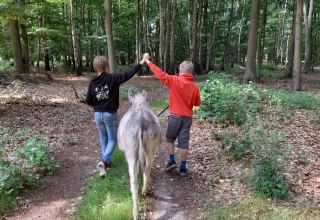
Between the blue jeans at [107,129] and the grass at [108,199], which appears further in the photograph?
the blue jeans at [107,129]

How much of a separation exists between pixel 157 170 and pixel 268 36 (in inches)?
1955

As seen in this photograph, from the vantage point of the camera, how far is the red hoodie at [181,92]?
5.50 metres

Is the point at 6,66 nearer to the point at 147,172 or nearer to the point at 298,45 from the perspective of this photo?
the point at 298,45

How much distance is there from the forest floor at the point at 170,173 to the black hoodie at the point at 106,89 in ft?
5.13

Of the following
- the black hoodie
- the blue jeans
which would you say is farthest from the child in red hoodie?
the blue jeans

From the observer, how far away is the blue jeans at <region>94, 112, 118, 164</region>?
5.78 metres

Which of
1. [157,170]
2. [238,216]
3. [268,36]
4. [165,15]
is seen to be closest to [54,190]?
[157,170]

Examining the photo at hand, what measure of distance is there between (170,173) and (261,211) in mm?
2027

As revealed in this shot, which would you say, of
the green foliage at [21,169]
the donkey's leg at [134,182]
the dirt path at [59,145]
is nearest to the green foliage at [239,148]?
the donkey's leg at [134,182]

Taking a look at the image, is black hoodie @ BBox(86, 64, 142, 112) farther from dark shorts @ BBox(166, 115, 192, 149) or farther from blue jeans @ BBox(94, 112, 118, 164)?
dark shorts @ BBox(166, 115, 192, 149)

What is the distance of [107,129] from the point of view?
19.4 ft

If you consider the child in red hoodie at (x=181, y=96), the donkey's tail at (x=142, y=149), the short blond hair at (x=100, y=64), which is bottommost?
the donkey's tail at (x=142, y=149)

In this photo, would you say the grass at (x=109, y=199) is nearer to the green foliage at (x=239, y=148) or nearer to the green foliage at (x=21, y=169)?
the green foliage at (x=21, y=169)

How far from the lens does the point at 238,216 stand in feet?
15.1
